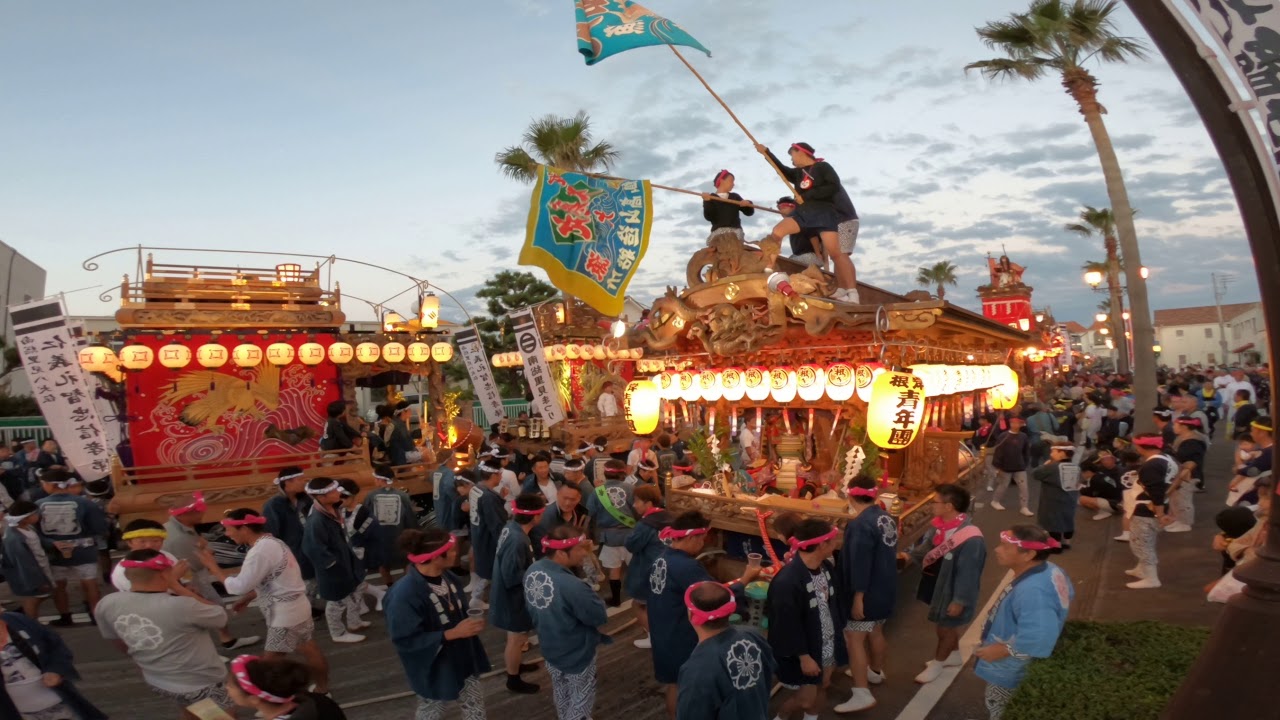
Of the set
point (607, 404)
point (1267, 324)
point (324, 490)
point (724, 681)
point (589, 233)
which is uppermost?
point (589, 233)

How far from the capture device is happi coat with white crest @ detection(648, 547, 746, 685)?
5.66 meters

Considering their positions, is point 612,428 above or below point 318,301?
below

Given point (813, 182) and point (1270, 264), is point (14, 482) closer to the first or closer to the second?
point (813, 182)

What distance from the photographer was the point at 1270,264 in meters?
4.13

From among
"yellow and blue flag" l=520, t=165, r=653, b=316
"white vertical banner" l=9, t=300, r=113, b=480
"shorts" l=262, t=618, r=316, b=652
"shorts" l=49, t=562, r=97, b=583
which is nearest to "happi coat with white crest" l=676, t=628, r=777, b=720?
"shorts" l=262, t=618, r=316, b=652

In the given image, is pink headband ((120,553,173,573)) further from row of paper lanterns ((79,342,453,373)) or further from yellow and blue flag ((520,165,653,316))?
row of paper lanterns ((79,342,453,373))

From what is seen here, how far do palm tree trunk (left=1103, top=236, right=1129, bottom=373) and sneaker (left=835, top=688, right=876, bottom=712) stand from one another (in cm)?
3375

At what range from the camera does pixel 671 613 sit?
18.6 ft

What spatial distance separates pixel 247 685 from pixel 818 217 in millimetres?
10088

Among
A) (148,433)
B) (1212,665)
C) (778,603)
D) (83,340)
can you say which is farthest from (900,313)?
(83,340)

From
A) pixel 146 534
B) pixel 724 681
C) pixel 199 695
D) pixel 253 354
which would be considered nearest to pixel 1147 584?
pixel 724 681

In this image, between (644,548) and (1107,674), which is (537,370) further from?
(1107,674)

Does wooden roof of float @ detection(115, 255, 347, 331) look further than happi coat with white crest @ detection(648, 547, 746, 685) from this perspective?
Yes

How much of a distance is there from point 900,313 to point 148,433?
48.9ft
